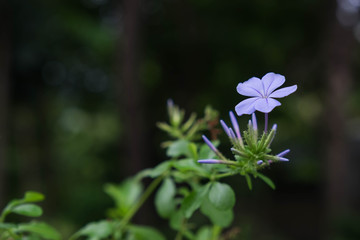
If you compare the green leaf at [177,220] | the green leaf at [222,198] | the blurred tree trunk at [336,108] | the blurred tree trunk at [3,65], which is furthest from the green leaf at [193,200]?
the blurred tree trunk at [336,108]

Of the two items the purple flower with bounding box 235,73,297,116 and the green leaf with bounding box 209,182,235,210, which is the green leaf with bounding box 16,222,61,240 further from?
the purple flower with bounding box 235,73,297,116

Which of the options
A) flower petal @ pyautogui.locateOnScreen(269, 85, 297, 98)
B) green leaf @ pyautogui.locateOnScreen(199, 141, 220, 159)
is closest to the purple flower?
flower petal @ pyautogui.locateOnScreen(269, 85, 297, 98)

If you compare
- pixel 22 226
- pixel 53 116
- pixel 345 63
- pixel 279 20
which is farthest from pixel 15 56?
pixel 22 226

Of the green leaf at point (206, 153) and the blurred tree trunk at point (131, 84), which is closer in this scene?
the green leaf at point (206, 153)

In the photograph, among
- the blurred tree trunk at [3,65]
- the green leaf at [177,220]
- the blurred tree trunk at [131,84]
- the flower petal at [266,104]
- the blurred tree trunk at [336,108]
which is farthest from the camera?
the blurred tree trunk at [336,108]

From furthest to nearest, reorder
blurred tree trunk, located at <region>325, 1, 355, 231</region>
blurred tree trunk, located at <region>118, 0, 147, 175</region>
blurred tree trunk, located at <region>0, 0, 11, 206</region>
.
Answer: blurred tree trunk, located at <region>325, 1, 355, 231</region>
blurred tree trunk, located at <region>118, 0, 147, 175</region>
blurred tree trunk, located at <region>0, 0, 11, 206</region>

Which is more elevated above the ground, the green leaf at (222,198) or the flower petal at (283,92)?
the flower petal at (283,92)

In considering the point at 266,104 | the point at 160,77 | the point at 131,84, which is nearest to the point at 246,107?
the point at 266,104

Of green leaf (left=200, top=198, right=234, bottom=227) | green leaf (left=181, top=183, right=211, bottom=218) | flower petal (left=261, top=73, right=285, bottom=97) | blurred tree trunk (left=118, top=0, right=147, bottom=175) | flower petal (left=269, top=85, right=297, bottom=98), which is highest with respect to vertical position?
blurred tree trunk (left=118, top=0, right=147, bottom=175)

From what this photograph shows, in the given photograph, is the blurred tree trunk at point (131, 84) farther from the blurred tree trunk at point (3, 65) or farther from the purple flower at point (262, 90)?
the purple flower at point (262, 90)
